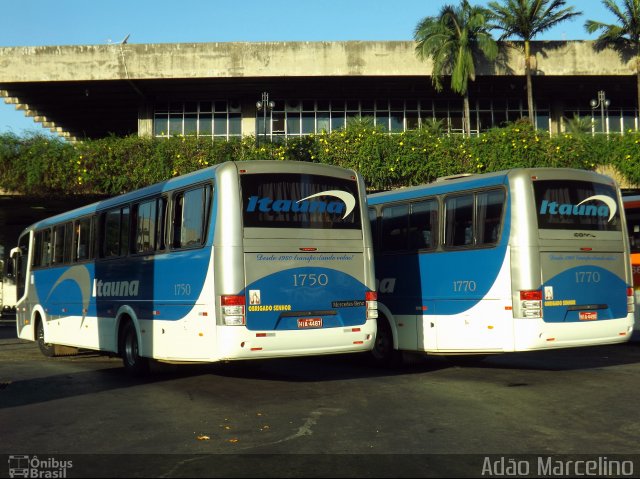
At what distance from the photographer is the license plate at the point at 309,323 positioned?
11266 millimetres

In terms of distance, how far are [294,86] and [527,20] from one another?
1146 centimetres

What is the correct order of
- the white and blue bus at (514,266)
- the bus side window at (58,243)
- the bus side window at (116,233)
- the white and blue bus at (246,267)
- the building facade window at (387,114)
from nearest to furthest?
the white and blue bus at (246,267), the white and blue bus at (514,266), the bus side window at (116,233), the bus side window at (58,243), the building facade window at (387,114)

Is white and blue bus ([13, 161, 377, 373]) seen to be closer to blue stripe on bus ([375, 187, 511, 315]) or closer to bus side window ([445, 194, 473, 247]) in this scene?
blue stripe on bus ([375, 187, 511, 315])

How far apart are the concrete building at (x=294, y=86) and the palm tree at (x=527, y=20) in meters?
0.67

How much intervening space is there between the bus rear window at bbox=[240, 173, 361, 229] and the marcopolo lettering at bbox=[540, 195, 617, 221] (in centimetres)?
300

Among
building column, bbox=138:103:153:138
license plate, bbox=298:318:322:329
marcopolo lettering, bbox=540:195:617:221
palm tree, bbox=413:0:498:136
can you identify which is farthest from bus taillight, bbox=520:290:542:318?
building column, bbox=138:103:153:138

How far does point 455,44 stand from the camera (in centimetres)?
3534

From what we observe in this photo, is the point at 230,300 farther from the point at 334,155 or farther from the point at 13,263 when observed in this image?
the point at 334,155

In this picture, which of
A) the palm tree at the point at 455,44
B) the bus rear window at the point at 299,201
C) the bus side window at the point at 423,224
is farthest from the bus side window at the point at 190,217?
the palm tree at the point at 455,44

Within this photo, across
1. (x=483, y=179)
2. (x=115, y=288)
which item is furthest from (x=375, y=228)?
(x=115, y=288)

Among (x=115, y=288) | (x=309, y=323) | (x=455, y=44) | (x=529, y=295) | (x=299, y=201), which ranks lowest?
(x=309, y=323)

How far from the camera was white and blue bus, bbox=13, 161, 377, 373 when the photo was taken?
10812 mm

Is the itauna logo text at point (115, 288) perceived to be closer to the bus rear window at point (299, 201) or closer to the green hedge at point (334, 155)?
the bus rear window at point (299, 201)

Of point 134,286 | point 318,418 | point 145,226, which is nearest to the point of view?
point 318,418
